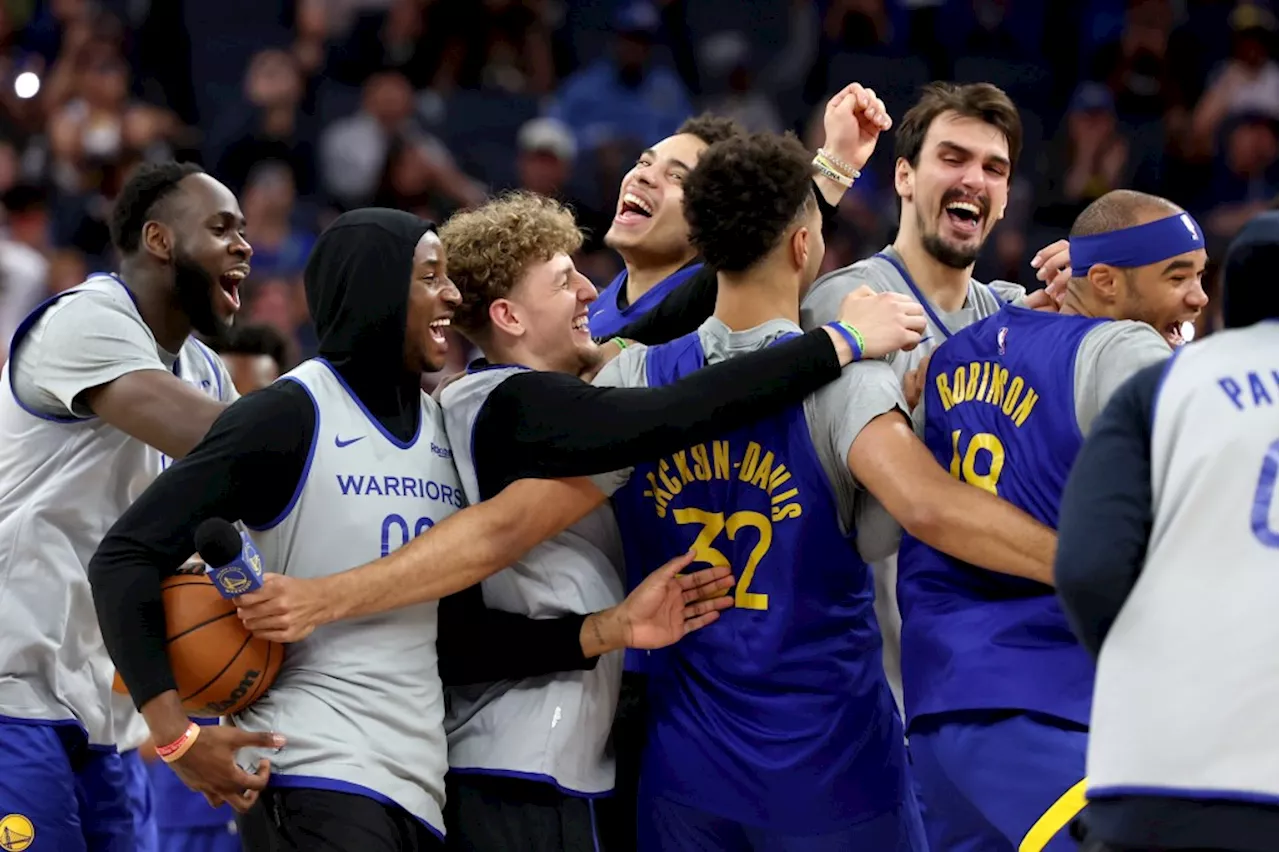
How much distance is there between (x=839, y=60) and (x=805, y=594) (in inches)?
375

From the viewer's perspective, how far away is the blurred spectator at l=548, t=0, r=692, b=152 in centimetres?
1320

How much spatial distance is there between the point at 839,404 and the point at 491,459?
0.94m

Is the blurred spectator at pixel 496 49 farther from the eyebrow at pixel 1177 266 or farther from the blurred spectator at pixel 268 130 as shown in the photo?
the eyebrow at pixel 1177 266

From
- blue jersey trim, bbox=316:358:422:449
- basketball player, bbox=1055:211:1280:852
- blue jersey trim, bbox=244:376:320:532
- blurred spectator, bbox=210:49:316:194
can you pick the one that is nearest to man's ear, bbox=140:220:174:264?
blue jersey trim, bbox=316:358:422:449

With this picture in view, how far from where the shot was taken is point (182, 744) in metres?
4.04

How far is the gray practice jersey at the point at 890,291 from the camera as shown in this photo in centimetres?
504

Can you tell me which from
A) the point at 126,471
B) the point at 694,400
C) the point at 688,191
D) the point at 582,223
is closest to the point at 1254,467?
the point at 694,400

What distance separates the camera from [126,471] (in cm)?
508

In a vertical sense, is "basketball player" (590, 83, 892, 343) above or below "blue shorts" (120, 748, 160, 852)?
above

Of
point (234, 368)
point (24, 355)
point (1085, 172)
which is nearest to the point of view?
point (24, 355)

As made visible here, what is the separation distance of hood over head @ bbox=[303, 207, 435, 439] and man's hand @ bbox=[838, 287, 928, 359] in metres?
1.17

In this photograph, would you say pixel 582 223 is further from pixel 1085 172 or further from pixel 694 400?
pixel 694 400

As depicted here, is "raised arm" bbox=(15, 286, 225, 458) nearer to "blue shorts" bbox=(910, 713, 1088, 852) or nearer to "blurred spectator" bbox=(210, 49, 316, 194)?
"blue shorts" bbox=(910, 713, 1088, 852)

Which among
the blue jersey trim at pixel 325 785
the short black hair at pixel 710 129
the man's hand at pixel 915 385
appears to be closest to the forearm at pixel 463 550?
the blue jersey trim at pixel 325 785
